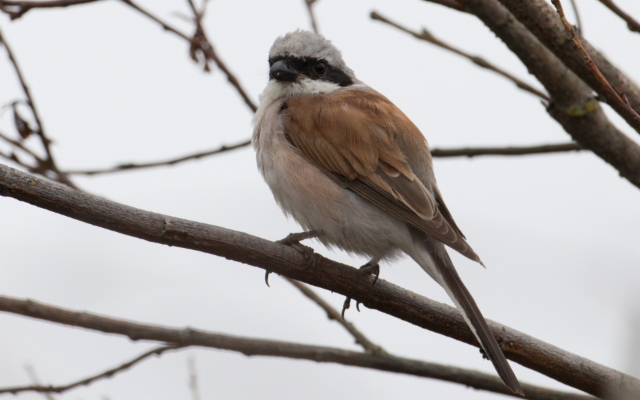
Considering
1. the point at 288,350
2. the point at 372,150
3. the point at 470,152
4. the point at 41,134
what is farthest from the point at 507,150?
the point at 41,134

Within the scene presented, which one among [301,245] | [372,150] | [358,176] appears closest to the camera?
[301,245]

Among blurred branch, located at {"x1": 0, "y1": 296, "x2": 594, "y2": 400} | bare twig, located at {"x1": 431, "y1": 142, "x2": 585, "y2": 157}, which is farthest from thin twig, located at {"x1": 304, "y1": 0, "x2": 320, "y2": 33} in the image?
blurred branch, located at {"x1": 0, "y1": 296, "x2": 594, "y2": 400}

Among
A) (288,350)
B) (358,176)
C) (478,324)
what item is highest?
(358,176)

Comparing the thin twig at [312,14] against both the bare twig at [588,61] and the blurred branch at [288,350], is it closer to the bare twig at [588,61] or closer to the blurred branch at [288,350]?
the blurred branch at [288,350]

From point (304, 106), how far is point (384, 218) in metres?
0.96

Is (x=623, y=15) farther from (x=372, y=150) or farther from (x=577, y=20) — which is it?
(x=372, y=150)

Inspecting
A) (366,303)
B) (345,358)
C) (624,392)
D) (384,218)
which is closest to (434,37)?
(384,218)

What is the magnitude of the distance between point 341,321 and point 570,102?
5.11 ft

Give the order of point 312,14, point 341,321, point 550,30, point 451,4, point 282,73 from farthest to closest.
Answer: point 282,73 < point 312,14 < point 341,321 < point 451,4 < point 550,30

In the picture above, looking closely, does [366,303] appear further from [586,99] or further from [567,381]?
[586,99]

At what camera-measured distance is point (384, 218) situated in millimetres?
3707

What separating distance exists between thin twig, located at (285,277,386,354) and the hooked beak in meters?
1.42

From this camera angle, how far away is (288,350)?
11.0 feet

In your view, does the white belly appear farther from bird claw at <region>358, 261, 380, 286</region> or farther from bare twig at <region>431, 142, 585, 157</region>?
bare twig at <region>431, 142, 585, 157</region>
